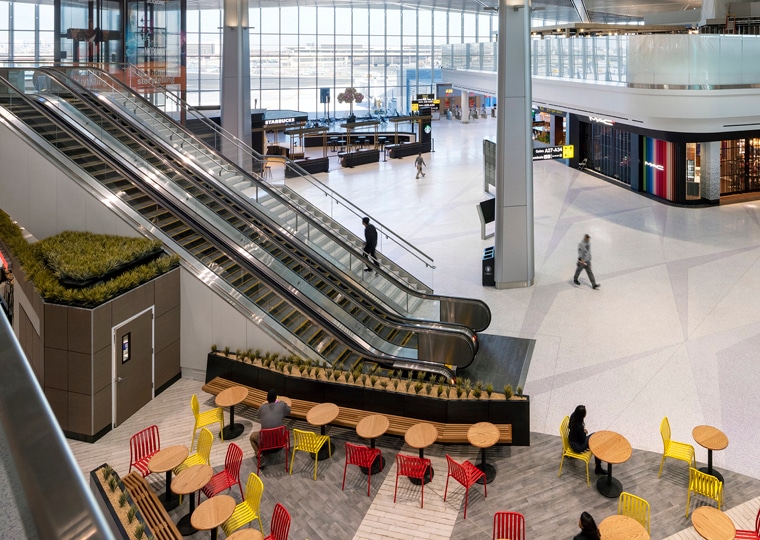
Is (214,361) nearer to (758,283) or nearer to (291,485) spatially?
(291,485)

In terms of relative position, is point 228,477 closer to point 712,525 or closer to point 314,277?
point 712,525

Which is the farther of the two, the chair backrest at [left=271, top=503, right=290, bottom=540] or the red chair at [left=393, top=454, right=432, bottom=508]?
the red chair at [left=393, top=454, right=432, bottom=508]

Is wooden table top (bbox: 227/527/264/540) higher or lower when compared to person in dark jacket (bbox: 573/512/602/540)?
lower

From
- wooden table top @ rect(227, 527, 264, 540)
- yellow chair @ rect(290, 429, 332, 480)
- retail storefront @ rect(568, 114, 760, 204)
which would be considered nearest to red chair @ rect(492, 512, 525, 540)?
wooden table top @ rect(227, 527, 264, 540)

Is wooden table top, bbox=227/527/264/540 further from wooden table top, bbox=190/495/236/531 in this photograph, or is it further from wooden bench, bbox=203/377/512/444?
wooden bench, bbox=203/377/512/444

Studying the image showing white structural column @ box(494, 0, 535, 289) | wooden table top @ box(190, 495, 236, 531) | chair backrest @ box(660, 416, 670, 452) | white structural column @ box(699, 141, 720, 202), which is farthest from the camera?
white structural column @ box(699, 141, 720, 202)

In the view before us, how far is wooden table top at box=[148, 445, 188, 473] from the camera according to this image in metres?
7.37

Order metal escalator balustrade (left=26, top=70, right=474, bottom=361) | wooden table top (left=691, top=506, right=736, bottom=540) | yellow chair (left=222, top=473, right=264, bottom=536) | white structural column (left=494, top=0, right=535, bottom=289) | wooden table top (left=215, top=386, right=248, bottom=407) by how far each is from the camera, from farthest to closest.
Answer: white structural column (left=494, top=0, right=535, bottom=289)
metal escalator balustrade (left=26, top=70, right=474, bottom=361)
wooden table top (left=215, top=386, right=248, bottom=407)
yellow chair (left=222, top=473, right=264, bottom=536)
wooden table top (left=691, top=506, right=736, bottom=540)

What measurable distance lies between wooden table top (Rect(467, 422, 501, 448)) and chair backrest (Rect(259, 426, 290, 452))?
92.4 inches

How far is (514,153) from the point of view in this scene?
15.2 metres

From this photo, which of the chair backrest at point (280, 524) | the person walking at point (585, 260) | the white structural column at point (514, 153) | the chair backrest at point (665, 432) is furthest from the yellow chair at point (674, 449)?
the white structural column at point (514, 153)

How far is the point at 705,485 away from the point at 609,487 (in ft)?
3.40

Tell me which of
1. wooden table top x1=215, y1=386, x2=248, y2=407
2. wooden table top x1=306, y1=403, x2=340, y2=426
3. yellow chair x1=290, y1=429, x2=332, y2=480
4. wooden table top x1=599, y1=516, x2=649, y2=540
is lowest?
wooden table top x1=599, y1=516, x2=649, y2=540

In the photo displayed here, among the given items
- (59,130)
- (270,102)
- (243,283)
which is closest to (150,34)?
(59,130)
